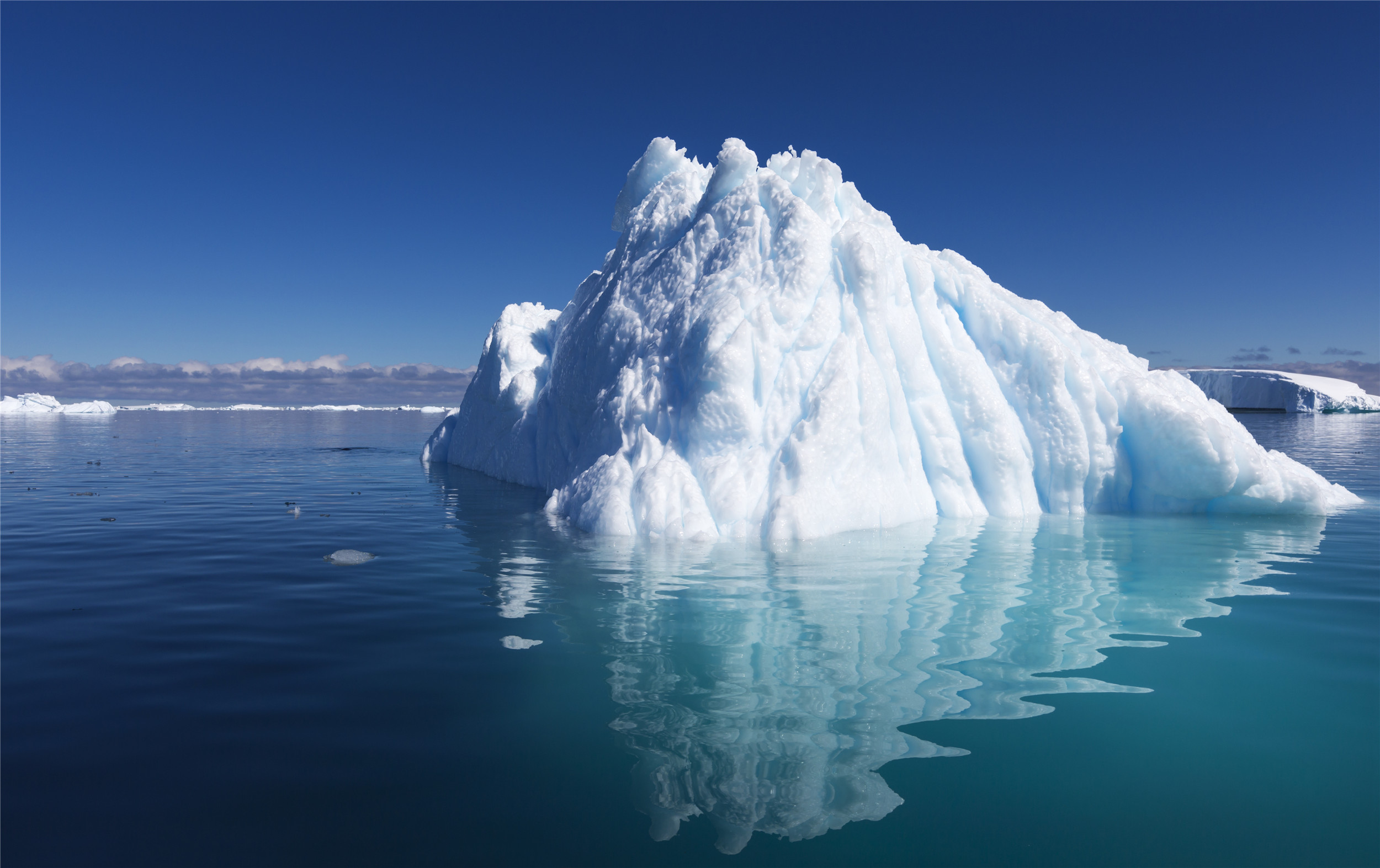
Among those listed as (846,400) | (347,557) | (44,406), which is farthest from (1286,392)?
(44,406)

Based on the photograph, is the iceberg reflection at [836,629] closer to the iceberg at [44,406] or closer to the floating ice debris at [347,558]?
the floating ice debris at [347,558]

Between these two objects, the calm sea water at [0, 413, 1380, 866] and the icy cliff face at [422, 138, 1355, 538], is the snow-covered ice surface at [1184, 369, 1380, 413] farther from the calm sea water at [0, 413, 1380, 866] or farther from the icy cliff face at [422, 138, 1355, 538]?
the calm sea water at [0, 413, 1380, 866]

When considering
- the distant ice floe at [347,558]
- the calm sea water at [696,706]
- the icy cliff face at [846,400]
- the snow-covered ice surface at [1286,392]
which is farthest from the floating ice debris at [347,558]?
the snow-covered ice surface at [1286,392]

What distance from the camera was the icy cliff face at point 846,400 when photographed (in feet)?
39.6

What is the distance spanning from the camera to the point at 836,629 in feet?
22.9

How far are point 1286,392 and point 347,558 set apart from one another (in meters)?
114

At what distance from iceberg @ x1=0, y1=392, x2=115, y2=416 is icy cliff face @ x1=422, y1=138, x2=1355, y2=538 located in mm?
111306

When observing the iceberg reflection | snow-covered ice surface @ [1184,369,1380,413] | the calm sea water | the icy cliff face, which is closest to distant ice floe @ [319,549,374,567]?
the calm sea water

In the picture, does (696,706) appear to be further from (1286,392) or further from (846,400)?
Answer: (1286,392)

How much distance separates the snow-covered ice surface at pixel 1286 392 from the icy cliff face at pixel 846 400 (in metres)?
82.7

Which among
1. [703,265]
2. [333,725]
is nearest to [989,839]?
[333,725]

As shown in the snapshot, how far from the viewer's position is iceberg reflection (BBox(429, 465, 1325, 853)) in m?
4.30

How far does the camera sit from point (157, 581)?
9.02 meters

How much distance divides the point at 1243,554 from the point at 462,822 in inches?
458
